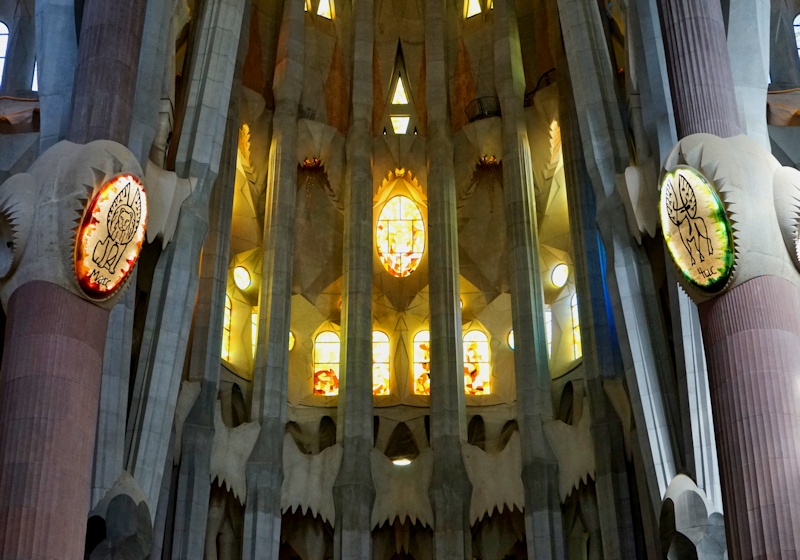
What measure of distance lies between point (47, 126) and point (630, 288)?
361 inches

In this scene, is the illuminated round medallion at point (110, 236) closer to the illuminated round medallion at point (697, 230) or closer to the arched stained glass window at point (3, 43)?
the illuminated round medallion at point (697, 230)

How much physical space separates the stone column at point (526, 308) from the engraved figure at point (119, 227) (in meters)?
10.1

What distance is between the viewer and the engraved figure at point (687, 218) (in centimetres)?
1577

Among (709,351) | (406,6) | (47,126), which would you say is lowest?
(709,351)

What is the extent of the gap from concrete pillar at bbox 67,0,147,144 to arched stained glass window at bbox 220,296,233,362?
876 cm

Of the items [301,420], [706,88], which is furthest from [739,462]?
[301,420]

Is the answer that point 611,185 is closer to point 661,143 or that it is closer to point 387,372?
point 661,143

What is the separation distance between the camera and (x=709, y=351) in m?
15.6

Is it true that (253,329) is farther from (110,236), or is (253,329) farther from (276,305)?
(110,236)

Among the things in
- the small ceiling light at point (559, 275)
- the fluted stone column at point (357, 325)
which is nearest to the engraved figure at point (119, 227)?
the fluted stone column at point (357, 325)

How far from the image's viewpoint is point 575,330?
26.2 metres

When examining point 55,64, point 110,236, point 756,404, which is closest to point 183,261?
point 55,64

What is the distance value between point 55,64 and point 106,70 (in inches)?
40.5

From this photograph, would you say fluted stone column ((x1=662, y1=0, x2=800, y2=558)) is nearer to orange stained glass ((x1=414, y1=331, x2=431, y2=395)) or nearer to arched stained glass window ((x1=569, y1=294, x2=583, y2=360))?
arched stained glass window ((x1=569, y1=294, x2=583, y2=360))
